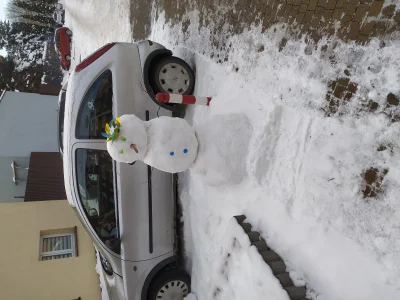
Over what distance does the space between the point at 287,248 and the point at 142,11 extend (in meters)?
6.54

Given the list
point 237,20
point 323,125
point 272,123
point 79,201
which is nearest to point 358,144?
point 323,125

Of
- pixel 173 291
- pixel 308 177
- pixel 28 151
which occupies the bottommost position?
pixel 173 291

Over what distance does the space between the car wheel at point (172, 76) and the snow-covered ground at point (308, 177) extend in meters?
0.84

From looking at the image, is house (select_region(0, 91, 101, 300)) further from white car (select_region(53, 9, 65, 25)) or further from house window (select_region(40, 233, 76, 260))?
white car (select_region(53, 9, 65, 25))

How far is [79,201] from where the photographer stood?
445 cm

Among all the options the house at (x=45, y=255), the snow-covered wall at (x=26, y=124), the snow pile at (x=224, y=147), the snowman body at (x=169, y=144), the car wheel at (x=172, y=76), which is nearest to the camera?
the snowman body at (x=169, y=144)

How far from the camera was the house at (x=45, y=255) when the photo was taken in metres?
5.51

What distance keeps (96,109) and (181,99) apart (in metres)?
1.11

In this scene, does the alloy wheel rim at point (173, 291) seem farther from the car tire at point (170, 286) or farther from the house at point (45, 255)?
the house at point (45, 255)

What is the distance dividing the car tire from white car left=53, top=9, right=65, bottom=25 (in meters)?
22.6

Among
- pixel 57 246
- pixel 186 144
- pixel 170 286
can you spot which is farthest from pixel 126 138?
pixel 57 246

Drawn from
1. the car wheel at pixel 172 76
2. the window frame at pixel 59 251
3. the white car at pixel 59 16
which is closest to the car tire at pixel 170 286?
the car wheel at pixel 172 76

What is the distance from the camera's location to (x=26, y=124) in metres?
14.0

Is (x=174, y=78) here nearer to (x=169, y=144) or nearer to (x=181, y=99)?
(x=181, y=99)
